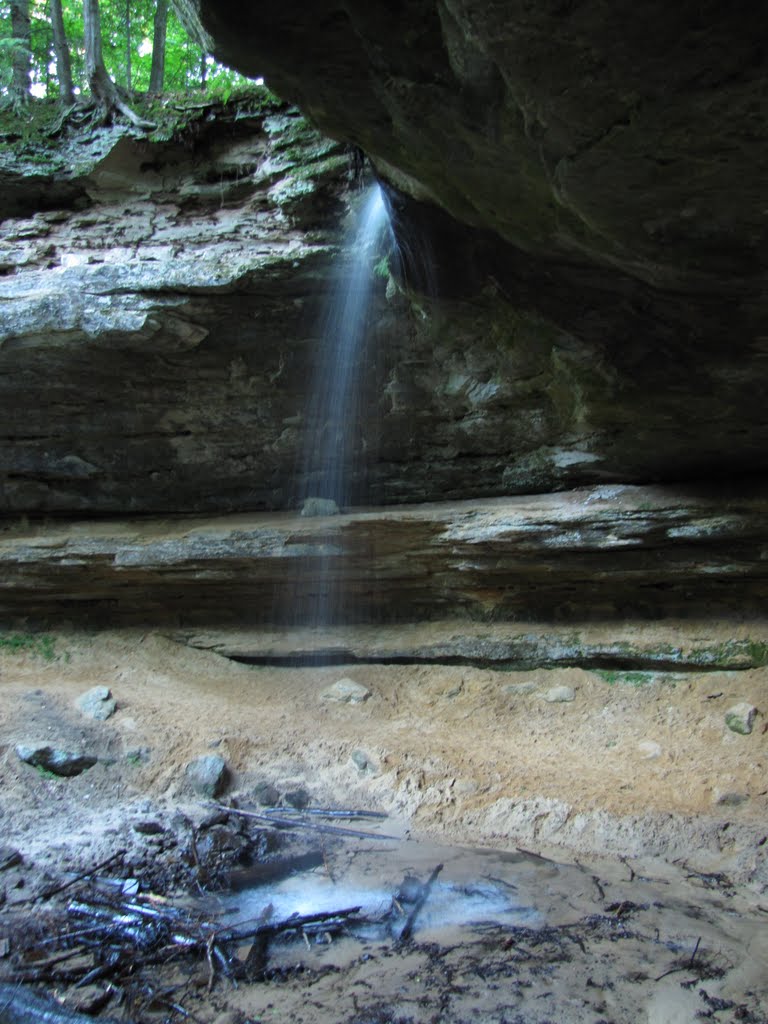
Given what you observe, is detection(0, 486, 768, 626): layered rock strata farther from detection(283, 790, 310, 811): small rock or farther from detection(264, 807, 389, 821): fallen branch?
detection(264, 807, 389, 821): fallen branch

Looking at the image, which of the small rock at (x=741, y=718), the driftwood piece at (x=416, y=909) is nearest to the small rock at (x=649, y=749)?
the small rock at (x=741, y=718)

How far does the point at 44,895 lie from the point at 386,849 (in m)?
2.23

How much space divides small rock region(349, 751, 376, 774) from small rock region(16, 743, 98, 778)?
7.50ft

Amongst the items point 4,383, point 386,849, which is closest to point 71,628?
point 4,383

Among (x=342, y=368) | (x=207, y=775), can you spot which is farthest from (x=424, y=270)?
(x=207, y=775)

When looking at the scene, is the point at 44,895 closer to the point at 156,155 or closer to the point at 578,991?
the point at 578,991

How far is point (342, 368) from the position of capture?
6824 mm

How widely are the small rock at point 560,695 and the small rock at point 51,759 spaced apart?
4214 mm

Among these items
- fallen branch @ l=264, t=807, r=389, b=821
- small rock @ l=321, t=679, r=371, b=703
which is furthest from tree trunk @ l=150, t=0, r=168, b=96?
fallen branch @ l=264, t=807, r=389, b=821

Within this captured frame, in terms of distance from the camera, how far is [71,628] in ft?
27.6

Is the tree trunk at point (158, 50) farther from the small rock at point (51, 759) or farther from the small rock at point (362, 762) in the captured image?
the small rock at point (362, 762)

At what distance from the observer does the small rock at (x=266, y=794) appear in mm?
5909

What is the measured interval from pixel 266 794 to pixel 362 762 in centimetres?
85

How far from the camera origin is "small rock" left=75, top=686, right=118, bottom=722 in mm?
6820
